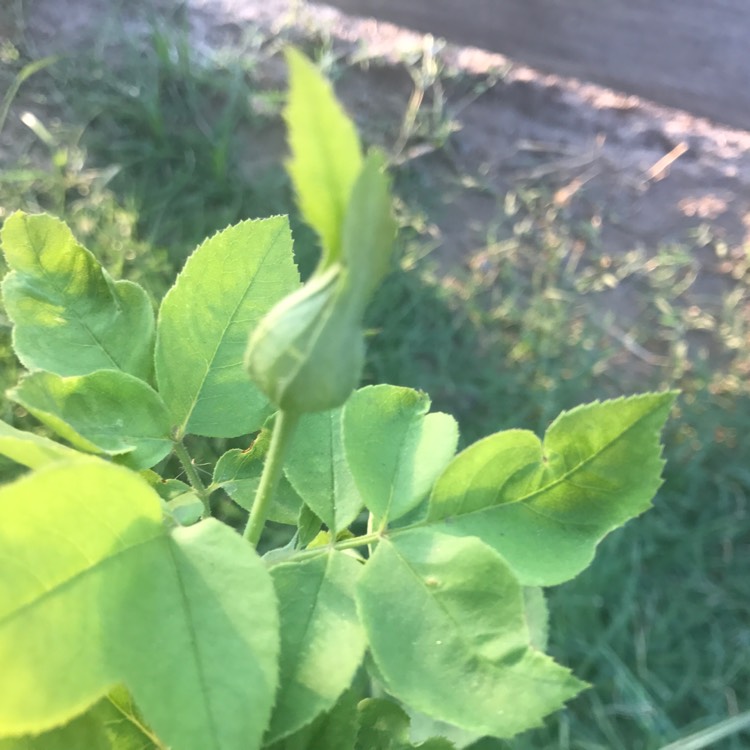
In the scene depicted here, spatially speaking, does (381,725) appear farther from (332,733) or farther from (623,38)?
(623,38)

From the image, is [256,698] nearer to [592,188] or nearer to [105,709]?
[105,709]

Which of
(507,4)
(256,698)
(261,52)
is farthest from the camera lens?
(507,4)

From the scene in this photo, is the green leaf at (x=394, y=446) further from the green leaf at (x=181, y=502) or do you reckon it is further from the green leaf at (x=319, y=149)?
the green leaf at (x=319, y=149)

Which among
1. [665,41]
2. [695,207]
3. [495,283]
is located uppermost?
[665,41]

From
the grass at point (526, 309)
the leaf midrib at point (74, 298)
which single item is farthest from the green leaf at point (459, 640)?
the grass at point (526, 309)

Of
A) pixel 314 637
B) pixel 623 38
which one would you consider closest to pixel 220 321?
pixel 314 637

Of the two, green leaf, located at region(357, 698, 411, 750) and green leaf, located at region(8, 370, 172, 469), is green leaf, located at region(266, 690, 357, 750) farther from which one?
green leaf, located at region(8, 370, 172, 469)

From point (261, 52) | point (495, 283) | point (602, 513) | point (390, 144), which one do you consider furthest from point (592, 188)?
point (602, 513)
